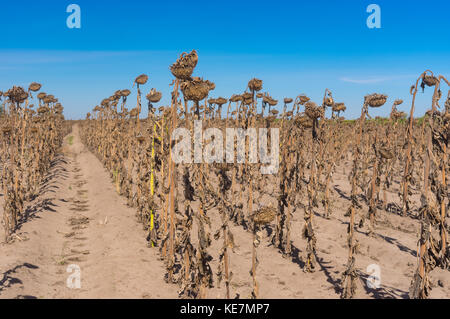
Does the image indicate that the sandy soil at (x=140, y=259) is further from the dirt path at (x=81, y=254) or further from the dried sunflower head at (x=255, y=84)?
the dried sunflower head at (x=255, y=84)

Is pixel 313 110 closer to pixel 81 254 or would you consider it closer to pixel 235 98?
pixel 81 254

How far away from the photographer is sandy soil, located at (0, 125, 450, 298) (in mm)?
5508

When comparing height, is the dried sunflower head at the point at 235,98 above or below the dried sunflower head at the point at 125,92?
below

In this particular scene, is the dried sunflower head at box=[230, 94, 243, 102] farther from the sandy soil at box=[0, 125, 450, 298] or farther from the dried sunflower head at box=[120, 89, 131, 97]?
the sandy soil at box=[0, 125, 450, 298]

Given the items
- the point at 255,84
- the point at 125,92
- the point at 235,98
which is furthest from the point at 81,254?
the point at 235,98

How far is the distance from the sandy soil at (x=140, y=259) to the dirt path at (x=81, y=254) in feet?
0.06

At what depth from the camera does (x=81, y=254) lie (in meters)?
7.41

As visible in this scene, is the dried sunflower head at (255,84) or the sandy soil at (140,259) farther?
the dried sunflower head at (255,84)

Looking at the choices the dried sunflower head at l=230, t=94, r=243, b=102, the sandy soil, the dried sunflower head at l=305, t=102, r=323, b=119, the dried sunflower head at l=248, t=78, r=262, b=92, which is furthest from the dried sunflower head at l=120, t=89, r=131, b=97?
the dried sunflower head at l=305, t=102, r=323, b=119

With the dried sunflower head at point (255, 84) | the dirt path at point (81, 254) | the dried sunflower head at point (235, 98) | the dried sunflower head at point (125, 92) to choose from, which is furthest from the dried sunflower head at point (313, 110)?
the dried sunflower head at point (125, 92)

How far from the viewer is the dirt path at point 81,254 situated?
552 cm

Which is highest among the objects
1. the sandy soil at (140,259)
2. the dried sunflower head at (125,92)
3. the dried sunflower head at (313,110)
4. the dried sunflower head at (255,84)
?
the dried sunflower head at (125,92)

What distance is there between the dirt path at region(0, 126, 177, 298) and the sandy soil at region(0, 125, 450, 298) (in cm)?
2

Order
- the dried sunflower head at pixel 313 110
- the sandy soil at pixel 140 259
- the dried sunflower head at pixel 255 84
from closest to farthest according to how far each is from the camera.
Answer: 1. the sandy soil at pixel 140 259
2. the dried sunflower head at pixel 313 110
3. the dried sunflower head at pixel 255 84
